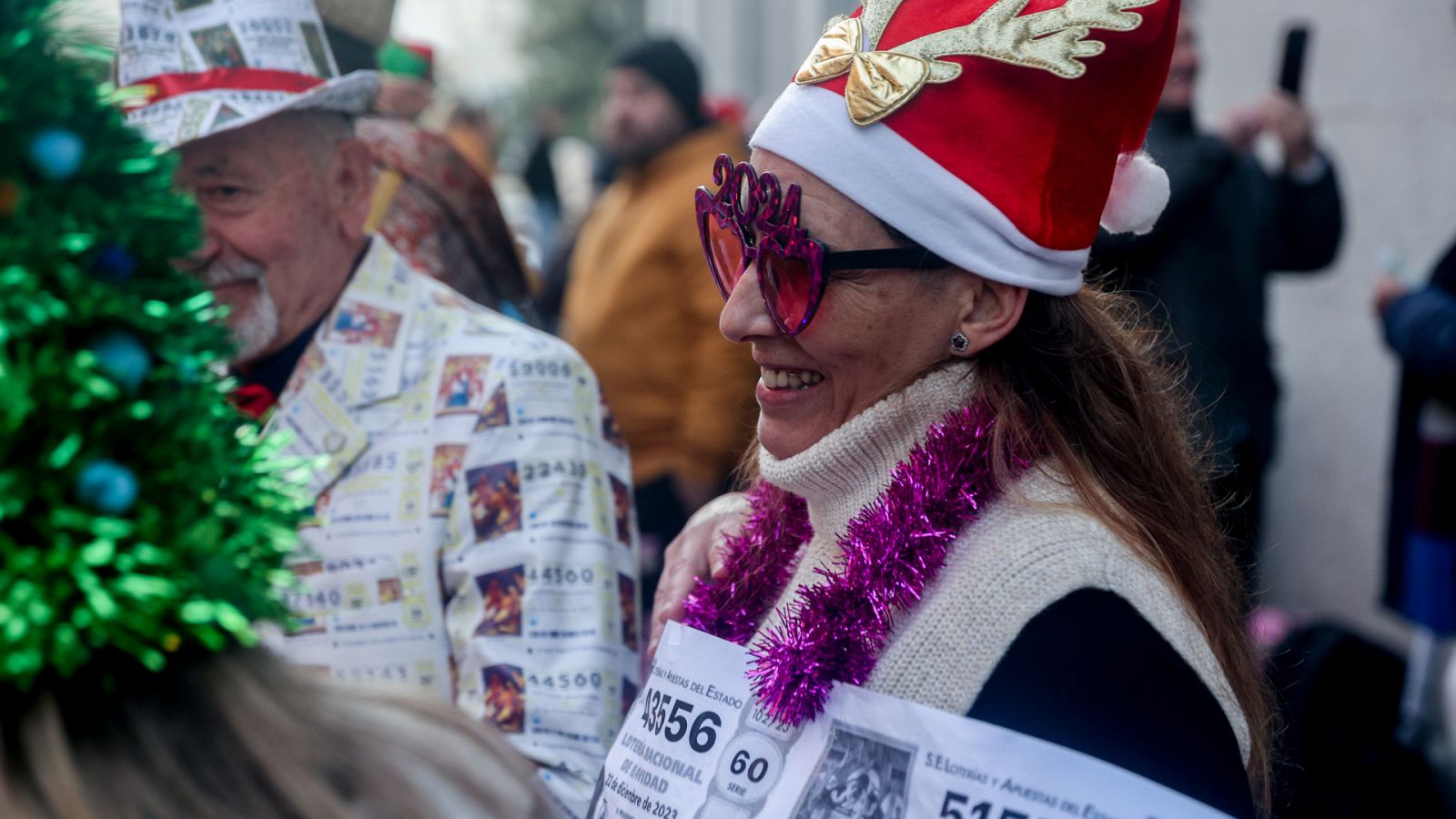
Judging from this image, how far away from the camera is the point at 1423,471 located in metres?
4.06

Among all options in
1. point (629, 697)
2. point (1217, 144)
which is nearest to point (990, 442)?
point (629, 697)

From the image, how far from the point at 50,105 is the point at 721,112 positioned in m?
6.30

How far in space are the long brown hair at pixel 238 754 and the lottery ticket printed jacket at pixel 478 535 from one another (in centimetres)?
106

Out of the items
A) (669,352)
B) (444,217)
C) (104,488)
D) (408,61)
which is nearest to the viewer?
(104,488)

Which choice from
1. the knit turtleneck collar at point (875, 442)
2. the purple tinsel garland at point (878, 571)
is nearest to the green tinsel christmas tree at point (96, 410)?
the purple tinsel garland at point (878, 571)

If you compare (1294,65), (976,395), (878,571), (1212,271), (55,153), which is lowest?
(1212,271)

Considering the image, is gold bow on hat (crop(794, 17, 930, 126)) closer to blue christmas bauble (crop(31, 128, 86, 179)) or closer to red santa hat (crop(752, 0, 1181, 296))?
red santa hat (crop(752, 0, 1181, 296))

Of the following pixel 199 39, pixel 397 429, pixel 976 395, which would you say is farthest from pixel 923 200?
pixel 199 39

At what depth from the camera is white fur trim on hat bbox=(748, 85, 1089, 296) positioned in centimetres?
160

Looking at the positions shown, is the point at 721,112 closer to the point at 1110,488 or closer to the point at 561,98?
the point at 1110,488

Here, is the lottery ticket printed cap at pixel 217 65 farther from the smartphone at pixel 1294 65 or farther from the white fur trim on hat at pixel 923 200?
the smartphone at pixel 1294 65

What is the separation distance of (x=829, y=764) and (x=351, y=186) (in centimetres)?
160

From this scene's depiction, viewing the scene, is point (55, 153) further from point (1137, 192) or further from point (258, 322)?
point (258, 322)

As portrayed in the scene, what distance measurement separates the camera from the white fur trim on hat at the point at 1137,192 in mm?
1761
